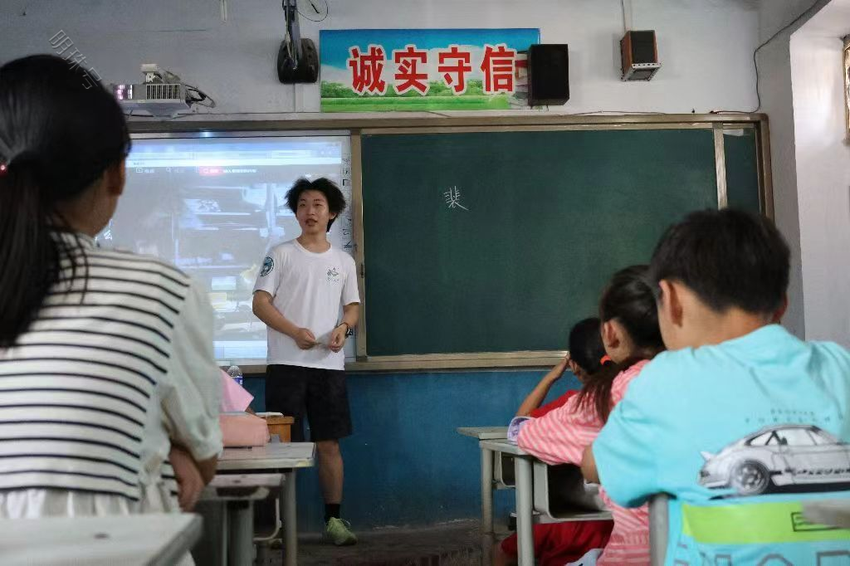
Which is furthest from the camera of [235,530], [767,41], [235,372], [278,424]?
[767,41]

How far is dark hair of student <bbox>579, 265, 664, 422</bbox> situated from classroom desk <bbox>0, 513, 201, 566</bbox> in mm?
1310

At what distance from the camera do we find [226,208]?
15.2 ft

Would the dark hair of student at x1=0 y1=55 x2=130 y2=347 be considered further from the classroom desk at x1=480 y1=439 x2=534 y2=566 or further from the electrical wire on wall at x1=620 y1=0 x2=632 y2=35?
the electrical wire on wall at x1=620 y1=0 x2=632 y2=35

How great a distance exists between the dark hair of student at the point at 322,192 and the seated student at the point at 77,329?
10.4 ft

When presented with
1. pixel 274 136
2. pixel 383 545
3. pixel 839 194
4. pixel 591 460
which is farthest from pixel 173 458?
pixel 839 194

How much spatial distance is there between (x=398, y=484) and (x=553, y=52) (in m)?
2.38

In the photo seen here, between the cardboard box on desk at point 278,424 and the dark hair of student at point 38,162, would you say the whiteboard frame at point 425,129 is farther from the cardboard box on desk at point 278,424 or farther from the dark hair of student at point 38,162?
the dark hair of student at point 38,162

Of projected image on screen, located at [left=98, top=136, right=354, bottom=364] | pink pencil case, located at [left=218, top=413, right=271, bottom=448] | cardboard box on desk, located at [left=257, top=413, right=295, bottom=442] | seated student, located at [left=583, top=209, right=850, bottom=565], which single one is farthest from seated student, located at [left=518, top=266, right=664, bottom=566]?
projected image on screen, located at [left=98, top=136, right=354, bottom=364]

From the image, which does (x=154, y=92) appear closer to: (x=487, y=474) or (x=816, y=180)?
(x=487, y=474)

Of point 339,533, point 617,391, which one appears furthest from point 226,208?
point 617,391

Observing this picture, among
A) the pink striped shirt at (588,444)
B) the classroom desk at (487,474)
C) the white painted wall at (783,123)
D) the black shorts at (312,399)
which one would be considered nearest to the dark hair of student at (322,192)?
the black shorts at (312,399)

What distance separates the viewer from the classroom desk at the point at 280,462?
1835 mm

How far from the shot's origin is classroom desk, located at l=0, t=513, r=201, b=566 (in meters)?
0.62

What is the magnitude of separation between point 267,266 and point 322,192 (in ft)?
1.47
